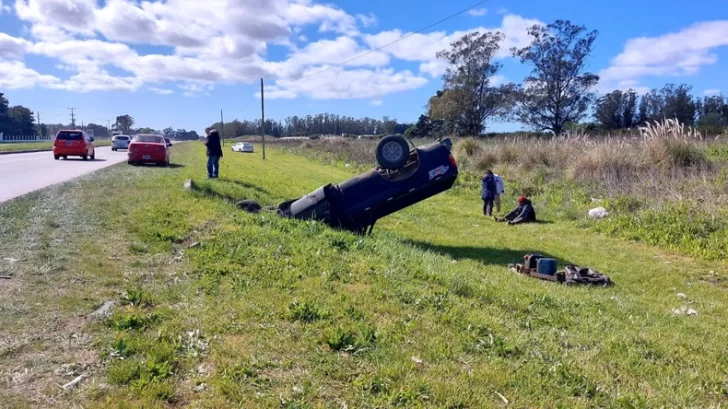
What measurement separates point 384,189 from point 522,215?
5.94 meters

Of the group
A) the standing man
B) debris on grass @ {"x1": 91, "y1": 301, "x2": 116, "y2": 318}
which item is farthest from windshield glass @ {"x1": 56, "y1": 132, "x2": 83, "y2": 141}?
debris on grass @ {"x1": 91, "y1": 301, "x2": 116, "y2": 318}

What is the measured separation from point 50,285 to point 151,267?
43.1 inches

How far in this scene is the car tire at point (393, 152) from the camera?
10.2m

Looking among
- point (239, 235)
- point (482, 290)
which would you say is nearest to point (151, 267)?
point (239, 235)

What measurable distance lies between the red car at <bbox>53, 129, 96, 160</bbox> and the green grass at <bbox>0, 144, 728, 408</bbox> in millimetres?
21920

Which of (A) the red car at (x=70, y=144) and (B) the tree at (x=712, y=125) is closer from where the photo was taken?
(B) the tree at (x=712, y=125)

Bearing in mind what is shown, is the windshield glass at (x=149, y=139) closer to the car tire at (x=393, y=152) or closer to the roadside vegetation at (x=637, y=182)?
the roadside vegetation at (x=637, y=182)

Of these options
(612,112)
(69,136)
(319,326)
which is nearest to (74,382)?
(319,326)

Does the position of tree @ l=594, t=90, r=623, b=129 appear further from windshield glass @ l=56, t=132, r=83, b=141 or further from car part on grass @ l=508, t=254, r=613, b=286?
car part on grass @ l=508, t=254, r=613, b=286

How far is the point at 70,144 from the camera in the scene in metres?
28.1

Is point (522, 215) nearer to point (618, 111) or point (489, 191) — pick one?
point (489, 191)

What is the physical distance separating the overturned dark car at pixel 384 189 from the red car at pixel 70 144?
22441 millimetres

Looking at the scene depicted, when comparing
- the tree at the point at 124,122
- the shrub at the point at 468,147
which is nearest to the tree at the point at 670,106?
the shrub at the point at 468,147

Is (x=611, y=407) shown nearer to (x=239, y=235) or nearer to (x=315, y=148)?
(x=239, y=235)
